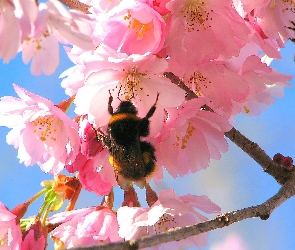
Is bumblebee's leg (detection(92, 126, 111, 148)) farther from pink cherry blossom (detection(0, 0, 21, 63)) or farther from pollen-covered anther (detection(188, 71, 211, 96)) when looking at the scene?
pink cherry blossom (detection(0, 0, 21, 63))

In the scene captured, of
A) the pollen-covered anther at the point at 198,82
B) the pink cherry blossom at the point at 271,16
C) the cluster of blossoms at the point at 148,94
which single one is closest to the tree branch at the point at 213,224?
the cluster of blossoms at the point at 148,94

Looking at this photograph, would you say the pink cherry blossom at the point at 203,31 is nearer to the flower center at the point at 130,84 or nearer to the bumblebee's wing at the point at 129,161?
the flower center at the point at 130,84

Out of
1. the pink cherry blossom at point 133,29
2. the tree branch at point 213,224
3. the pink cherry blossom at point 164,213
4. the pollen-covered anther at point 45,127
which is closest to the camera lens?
the tree branch at point 213,224

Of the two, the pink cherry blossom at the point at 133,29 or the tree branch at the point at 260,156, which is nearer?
the pink cherry blossom at the point at 133,29

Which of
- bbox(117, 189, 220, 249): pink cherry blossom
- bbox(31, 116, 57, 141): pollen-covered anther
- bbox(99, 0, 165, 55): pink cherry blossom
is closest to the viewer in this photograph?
bbox(99, 0, 165, 55): pink cherry blossom

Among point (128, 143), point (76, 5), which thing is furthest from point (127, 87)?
point (76, 5)

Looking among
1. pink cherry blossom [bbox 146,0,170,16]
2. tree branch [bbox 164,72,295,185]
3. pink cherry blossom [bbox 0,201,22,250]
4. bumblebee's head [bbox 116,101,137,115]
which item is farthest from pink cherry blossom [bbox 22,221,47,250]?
pink cherry blossom [bbox 146,0,170,16]

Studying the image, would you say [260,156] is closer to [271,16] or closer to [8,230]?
[271,16]
